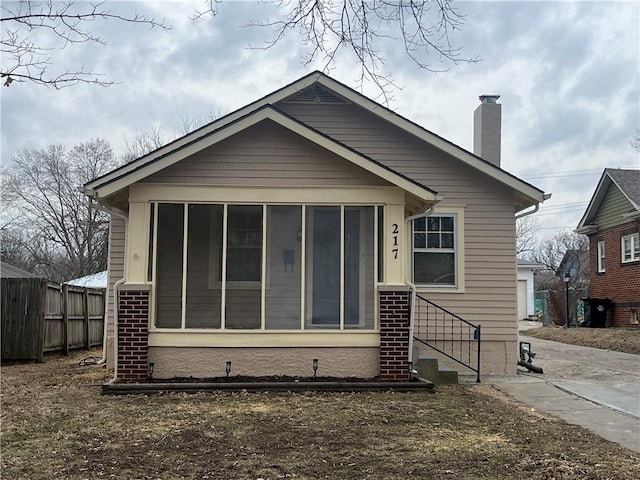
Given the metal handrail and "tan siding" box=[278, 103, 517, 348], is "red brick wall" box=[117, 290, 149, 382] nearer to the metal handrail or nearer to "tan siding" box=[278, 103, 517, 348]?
the metal handrail

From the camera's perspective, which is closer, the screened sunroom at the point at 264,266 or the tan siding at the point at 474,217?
the screened sunroom at the point at 264,266

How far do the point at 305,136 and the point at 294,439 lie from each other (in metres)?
4.70

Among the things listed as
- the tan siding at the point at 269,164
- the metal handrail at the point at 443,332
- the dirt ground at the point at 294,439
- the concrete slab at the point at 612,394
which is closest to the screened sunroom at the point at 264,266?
the tan siding at the point at 269,164

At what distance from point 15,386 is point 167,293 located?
2.86m

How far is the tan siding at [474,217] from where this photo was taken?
37.2 ft

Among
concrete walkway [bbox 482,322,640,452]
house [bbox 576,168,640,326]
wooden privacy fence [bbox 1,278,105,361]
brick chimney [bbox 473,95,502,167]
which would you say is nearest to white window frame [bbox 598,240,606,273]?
house [bbox 576,168,640,326]

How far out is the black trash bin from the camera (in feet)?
71.4

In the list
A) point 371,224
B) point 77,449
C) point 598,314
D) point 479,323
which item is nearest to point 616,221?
point 598,314

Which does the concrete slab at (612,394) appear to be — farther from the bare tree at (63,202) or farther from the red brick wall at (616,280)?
the bare tree at (63,202)

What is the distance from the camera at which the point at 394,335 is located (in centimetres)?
910

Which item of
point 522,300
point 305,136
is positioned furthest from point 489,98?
point 522,300

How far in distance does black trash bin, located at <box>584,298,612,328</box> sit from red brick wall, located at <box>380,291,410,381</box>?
50.2ft

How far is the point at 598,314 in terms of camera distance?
2183cm

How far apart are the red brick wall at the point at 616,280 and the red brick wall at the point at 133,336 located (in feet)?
54.9
